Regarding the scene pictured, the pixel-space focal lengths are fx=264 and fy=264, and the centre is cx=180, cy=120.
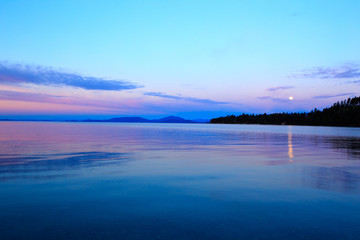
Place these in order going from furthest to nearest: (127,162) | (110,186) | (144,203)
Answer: (127,162)
(110,186)
(144,203)

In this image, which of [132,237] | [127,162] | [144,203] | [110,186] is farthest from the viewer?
[127,162]

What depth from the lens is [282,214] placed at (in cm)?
768

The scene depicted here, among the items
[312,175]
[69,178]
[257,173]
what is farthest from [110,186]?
[312,175]

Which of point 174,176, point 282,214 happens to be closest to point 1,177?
point 174,176

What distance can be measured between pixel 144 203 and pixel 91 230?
2427mm

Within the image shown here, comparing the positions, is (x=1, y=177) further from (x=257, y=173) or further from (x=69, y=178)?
(x=257, y=173)

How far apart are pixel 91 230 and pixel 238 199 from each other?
16.4 feet

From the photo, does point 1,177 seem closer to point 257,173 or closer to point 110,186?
point 110,186

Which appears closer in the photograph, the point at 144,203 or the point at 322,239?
the point at 322,239

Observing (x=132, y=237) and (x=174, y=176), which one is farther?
(x=174, y=176)

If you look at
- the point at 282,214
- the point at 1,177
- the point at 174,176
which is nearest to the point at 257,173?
the point at 174,176

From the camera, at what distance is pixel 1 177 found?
12.0m

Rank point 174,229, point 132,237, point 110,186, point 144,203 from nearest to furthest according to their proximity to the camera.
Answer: point 132,237, point 174,229, point 144,203, point 110,186

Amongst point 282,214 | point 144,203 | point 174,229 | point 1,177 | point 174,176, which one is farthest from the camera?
point 174,176
